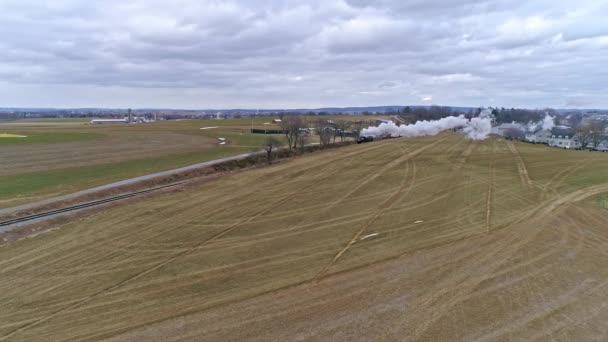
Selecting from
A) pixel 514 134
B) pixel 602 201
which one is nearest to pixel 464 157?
pixel 602 201

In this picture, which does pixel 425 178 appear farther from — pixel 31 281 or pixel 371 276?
pixel 31 281

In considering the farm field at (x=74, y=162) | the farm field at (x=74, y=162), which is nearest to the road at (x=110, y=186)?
the farm field at (x=74, y=162)

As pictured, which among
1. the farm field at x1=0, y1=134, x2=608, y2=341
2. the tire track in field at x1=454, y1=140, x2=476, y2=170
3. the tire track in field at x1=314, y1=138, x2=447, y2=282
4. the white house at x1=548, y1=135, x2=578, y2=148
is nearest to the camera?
the farm field at x1=0, y1=134, x2=608, y2=341

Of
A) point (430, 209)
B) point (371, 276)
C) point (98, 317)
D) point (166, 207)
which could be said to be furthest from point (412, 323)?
point (166, 207)

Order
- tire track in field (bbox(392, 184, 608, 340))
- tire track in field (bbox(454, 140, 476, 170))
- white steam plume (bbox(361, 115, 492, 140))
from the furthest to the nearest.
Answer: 1. white steam plume (bbox(361, 115, 492, 140))
2. tire track in field (bbox(454, 140, 476, 170))
3. tire track in field (bbox(392, 184, 608, 340))

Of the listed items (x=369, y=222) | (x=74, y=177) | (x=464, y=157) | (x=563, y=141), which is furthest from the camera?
(x=563, y=141)

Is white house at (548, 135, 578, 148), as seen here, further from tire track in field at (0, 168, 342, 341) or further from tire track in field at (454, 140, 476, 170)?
tire track in field at (0, 168, 342, 341)

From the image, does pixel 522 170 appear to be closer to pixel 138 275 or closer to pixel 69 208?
pixel 138 275

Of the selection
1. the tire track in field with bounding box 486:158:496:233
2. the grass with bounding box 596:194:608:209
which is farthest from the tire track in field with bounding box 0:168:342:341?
the grass with bounding box 596:194:608:209
